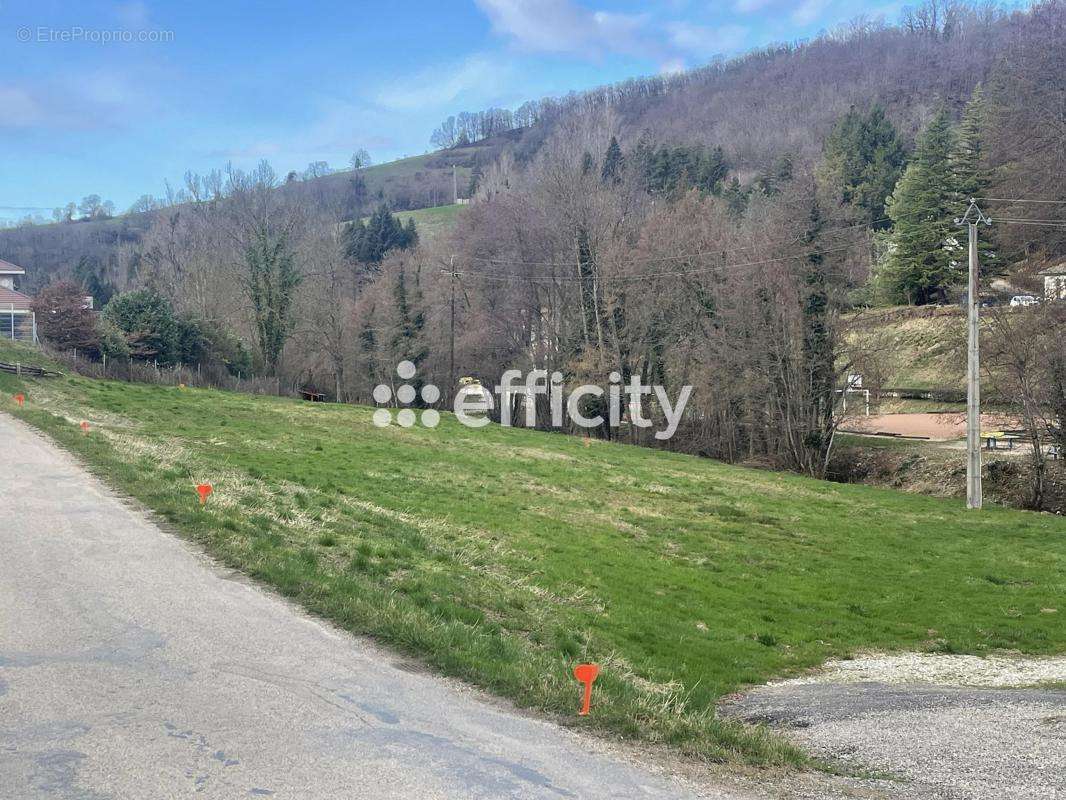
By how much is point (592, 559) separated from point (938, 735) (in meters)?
9.38

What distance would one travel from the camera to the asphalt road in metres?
5.32

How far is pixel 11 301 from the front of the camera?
64.8 m

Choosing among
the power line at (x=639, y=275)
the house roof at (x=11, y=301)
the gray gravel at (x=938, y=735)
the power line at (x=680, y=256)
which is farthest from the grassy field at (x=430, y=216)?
the gray gravel at (x=938, y=735)

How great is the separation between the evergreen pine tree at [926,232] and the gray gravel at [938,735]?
184ft

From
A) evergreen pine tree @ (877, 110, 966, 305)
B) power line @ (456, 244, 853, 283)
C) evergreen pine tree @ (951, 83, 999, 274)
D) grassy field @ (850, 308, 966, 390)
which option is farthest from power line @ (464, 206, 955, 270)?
grassy field @ (850, 308, 966, 390)

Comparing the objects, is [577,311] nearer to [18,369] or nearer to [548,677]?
[18,369]

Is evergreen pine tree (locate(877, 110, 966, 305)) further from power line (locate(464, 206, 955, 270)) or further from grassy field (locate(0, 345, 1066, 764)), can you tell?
grassy field (locate(0, 345, 1066, 764))

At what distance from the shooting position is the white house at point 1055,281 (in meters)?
32.1

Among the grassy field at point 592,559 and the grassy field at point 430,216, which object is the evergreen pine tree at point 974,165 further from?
the grassy field at point 430,216

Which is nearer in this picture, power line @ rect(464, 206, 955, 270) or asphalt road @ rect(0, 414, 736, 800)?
asphalt road @ rect(0, 414, 736, 800)

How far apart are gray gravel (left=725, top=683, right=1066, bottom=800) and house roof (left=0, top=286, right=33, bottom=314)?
69.9 metres

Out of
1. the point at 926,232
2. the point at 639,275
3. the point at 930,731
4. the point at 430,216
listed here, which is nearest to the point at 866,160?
the point at 926,232

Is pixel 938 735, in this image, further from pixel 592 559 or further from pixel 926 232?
pixel 926 232

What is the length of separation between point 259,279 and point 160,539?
173 feet
